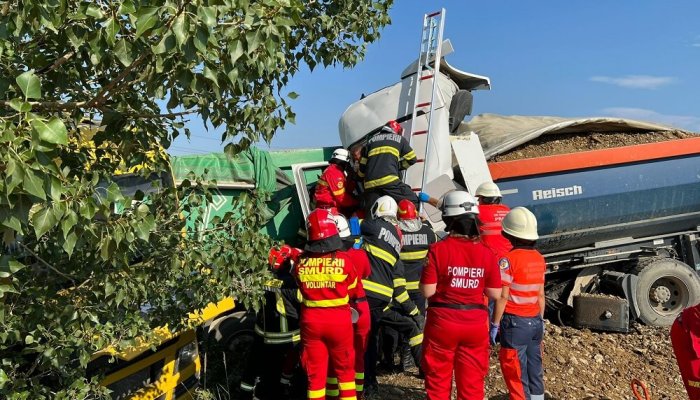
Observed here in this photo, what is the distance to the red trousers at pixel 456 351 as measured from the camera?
13.4 ft

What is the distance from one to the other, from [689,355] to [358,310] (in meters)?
2.36

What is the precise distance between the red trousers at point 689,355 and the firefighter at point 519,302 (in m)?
1.42

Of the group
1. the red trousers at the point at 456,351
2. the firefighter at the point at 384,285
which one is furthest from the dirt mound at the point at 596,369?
the red trousers at the point at 456,351

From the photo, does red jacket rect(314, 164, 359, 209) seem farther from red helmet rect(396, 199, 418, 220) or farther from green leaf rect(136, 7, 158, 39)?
green leaf rect(136, 7, 158, 39)

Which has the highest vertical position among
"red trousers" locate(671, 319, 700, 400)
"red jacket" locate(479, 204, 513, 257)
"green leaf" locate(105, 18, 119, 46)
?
"green leaf" locate(105, 18, 119, 46)

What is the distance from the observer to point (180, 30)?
1.63 meters

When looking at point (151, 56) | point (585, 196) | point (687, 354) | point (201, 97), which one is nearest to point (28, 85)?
point (151, 56)

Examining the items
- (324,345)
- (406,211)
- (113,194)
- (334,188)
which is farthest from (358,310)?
(113,194)

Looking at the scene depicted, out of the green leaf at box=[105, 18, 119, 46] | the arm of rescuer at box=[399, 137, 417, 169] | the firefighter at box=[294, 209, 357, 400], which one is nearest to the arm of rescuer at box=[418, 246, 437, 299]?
the firefighter at box=[294, 209, 357, 400]

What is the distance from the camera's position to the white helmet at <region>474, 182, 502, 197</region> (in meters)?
6.02

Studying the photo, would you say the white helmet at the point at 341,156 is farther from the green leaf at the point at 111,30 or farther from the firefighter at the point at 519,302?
the green leaf at the point at 111,30

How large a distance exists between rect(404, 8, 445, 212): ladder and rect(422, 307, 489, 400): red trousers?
2433 mm

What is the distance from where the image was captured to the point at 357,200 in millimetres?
6777

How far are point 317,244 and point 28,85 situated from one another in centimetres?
284
